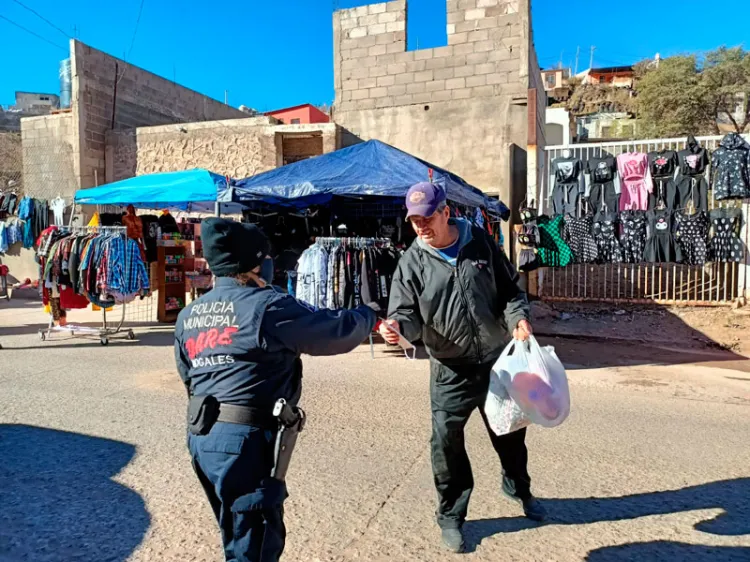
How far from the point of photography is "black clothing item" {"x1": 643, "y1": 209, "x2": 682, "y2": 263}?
31.1ft

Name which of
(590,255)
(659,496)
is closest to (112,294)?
(659,496)

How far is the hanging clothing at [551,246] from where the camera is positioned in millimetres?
9758

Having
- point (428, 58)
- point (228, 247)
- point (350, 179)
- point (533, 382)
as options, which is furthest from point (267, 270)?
point (428, 58)

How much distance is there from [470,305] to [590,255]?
7918 millimetres

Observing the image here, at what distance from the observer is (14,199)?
14.6m

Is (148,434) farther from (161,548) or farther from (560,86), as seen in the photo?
(560,86)

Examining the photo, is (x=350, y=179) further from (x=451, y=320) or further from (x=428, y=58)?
(x=428, y=58)

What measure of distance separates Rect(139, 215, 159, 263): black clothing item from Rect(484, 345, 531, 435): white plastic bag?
8.74 m

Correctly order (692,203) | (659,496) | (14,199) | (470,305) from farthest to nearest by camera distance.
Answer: (14,199), (692,203), (659,496), (470,305)

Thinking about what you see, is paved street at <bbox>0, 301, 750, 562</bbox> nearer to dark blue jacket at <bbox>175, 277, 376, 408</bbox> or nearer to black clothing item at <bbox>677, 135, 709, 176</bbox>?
dark blue jacket at <bbox>175, 277, 376, 408</bbox>

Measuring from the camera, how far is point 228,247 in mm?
2115

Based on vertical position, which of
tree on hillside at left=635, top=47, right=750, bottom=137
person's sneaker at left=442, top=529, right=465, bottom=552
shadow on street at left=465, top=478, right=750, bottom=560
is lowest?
shadow on street at left=465, top=478, right=750, bottom=560

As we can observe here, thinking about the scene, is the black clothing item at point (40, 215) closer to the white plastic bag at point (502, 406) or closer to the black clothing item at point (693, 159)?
the black clothing item at point (693, 159)

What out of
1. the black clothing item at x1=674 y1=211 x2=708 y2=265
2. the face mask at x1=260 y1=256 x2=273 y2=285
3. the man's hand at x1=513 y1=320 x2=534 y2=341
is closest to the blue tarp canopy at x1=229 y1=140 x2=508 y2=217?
the black clothing item at x1=674 y1=211 x2=708 y2=265
